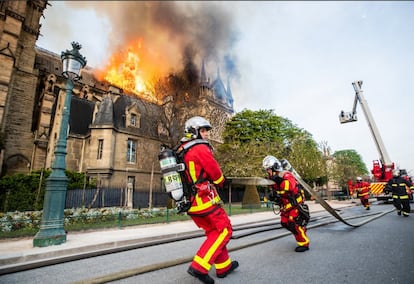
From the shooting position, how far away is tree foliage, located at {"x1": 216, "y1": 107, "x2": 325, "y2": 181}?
67.4 ft

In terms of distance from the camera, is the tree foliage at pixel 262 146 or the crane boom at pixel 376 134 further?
the tree foliage at pixel 262 146

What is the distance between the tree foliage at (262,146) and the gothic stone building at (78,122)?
3.55 metres

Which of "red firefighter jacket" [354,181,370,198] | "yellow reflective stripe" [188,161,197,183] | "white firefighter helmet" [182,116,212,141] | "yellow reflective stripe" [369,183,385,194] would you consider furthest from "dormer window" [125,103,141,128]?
"yellow reflective stripe" [369,183,385,194]

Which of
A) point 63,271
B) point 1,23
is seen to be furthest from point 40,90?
point 63,271

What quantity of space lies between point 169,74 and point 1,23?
79.9 feet

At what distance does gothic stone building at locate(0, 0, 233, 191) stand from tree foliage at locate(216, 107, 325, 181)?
3547 mm

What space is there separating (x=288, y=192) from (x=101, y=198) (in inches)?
576

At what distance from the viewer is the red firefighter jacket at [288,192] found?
4.70 m

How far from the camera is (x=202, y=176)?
10.5 ft

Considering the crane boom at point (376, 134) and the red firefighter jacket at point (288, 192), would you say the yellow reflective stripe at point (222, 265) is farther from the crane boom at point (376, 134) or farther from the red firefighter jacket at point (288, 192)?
the crane boom at point (376, 134)

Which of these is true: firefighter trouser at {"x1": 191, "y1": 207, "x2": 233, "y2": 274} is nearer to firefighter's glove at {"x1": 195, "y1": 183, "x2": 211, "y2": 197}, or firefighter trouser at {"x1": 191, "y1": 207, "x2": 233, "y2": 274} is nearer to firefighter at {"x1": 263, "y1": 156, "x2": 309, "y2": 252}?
firefighter's glove at {"x1": 195, "y1": 183, "x2": 211, "y2": 197}

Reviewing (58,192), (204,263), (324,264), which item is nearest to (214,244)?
(204,263)

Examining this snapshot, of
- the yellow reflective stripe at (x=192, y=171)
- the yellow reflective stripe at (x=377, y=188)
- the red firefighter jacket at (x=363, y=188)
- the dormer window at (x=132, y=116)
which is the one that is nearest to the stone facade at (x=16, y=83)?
the dormer window at (x=132, y=116)

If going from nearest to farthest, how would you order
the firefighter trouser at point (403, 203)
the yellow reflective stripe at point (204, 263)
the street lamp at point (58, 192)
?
1. the yellow reflective stripe at point (204, 263)
2. the street lamp at point (58, 192)
3. the firefighter trouser at point (403, 203)
